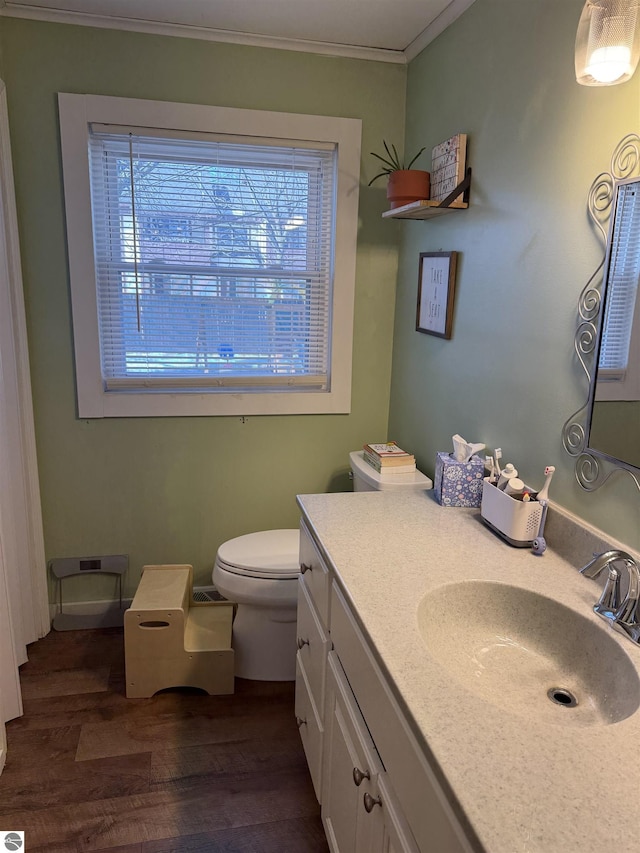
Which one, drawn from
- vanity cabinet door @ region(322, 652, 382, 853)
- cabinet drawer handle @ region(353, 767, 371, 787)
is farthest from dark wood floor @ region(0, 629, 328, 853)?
cabinet drawer handle @ region(353, 767, 371, 787)

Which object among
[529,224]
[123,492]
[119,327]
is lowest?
[123,492]

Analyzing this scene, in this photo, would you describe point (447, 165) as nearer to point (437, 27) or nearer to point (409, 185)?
point (409, 185)

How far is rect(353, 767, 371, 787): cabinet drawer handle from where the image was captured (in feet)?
3.87

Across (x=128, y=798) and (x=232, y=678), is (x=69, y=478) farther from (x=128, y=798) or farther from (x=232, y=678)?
(x=128, y=798)

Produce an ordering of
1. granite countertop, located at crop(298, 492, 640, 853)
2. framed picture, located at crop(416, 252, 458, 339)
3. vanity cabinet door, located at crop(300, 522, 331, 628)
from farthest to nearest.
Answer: framed picture, located at crop(416, 252, 458, 339) < vanity cabinet door, located at crop(300, 522, 331, 628) < granite countertop, located at crop(298, 492, 640, 853)

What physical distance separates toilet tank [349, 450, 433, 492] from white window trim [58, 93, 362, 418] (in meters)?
0.50

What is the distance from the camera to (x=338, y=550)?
1484 millimetres

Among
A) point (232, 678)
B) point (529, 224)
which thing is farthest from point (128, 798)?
point (529, 224)

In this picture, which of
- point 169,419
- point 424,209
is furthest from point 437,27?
point 169,419

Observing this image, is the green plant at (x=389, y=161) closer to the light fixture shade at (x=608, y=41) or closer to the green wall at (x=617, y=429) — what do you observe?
the light fixture shade at (x=608, y=41)

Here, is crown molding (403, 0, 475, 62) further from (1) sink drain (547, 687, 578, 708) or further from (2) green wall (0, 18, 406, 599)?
(1) sink drain (547, 687, 578, 708)

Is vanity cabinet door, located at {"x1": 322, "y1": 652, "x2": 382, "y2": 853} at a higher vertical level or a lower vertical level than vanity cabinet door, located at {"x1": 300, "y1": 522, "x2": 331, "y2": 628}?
lower

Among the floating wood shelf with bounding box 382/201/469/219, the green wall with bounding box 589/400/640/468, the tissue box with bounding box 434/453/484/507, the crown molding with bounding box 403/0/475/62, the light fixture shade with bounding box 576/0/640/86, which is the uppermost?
the crown molding with bounding box 403/0/475/62

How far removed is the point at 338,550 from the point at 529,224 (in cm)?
101
